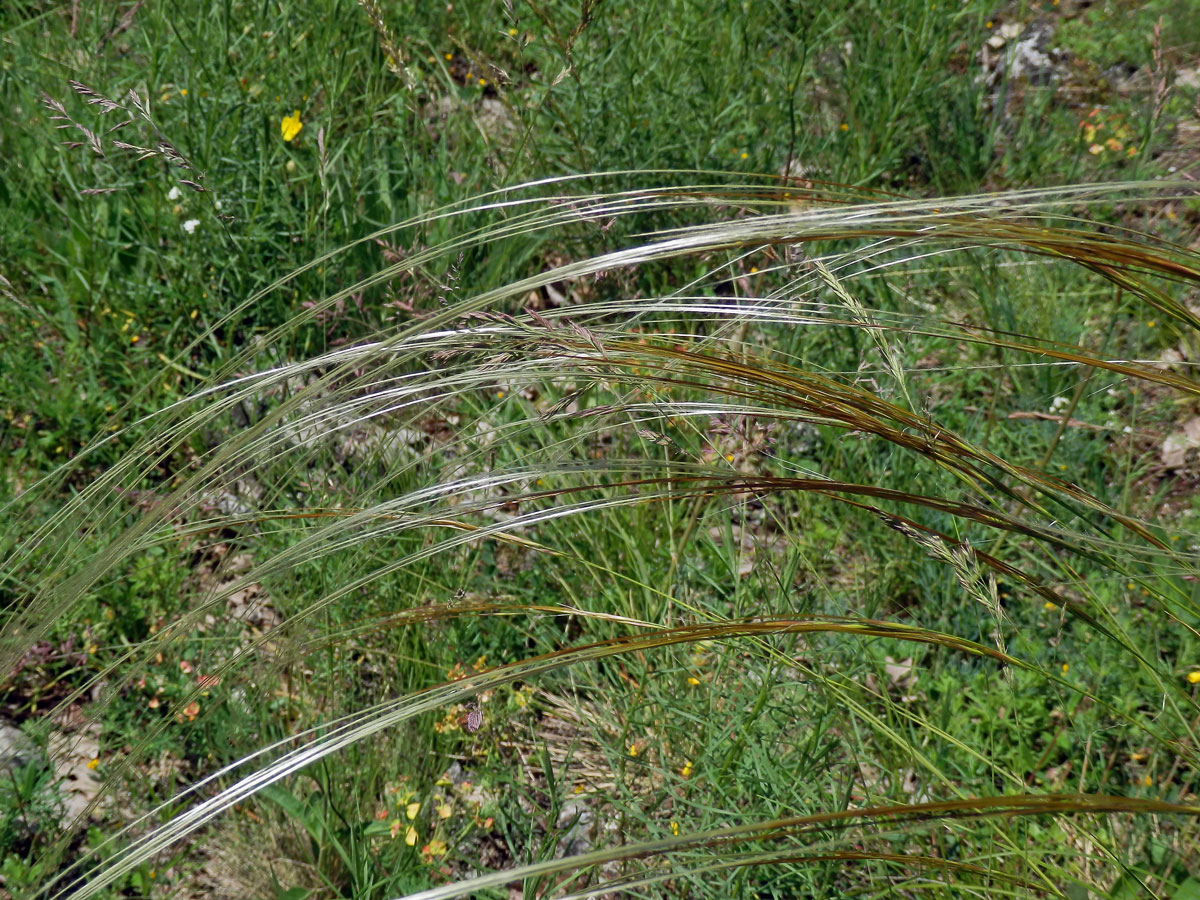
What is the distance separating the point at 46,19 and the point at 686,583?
295cm

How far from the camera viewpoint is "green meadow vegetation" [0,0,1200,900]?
40.3 inches

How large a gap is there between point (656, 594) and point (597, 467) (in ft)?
2.72

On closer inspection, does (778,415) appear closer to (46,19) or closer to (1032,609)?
(1032,609)

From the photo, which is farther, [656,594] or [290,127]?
[290,127]

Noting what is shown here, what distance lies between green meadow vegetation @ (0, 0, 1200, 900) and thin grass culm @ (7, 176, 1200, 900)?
16 millimetres

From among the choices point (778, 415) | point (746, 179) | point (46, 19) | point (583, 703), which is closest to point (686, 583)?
point (583, 703)

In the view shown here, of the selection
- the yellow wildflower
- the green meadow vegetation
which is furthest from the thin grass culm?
the yellow wildflower

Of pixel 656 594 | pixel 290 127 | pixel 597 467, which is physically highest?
pixel 290 127

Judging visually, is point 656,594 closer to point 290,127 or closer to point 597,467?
point 597,467

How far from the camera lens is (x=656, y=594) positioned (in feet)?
6.01

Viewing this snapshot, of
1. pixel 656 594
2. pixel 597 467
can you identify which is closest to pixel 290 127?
pixel 656 594

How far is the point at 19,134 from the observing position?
2.79m

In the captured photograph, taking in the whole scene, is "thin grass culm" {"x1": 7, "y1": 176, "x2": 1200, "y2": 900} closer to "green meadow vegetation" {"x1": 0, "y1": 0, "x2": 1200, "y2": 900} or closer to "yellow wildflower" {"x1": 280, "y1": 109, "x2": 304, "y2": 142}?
"green meadow vegetation" {"x1": 0, "y1": 0, "x2": 1200, "y2": 900}

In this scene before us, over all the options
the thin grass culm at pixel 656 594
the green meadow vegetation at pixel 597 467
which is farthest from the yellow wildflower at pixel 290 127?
the thin grass culm at pixel 656 594
